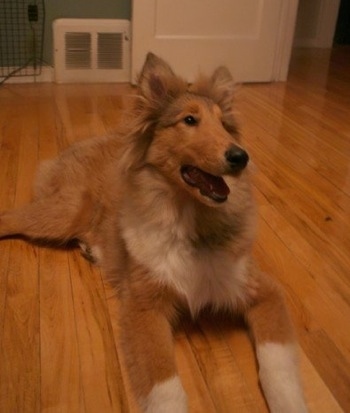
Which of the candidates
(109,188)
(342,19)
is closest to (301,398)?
(109,188)

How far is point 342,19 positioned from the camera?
750 centimetres

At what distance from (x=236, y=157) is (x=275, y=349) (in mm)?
601

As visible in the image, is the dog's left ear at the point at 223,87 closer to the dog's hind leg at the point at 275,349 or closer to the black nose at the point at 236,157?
the black nose at the point at 236,157

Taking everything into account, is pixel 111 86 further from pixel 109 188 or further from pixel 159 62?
pixel 159 62

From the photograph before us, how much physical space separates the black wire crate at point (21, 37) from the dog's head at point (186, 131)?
3050 mm

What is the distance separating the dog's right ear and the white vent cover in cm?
308

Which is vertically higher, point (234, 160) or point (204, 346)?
point (234, 160)

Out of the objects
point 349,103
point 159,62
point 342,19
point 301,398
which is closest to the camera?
point 301,398

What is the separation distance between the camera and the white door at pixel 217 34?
13.9 ft

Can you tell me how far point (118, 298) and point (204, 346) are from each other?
386 mm

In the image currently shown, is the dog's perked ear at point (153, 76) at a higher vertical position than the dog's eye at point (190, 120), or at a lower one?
higher

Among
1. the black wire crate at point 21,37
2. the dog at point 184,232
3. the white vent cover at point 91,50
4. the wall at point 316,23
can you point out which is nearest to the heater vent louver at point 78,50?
the white vent cover at point 91,50

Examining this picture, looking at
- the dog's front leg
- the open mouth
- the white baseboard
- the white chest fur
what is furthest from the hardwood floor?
the white baseboard

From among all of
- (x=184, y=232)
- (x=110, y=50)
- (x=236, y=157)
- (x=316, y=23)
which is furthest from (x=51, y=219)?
(x=316, y=23)
